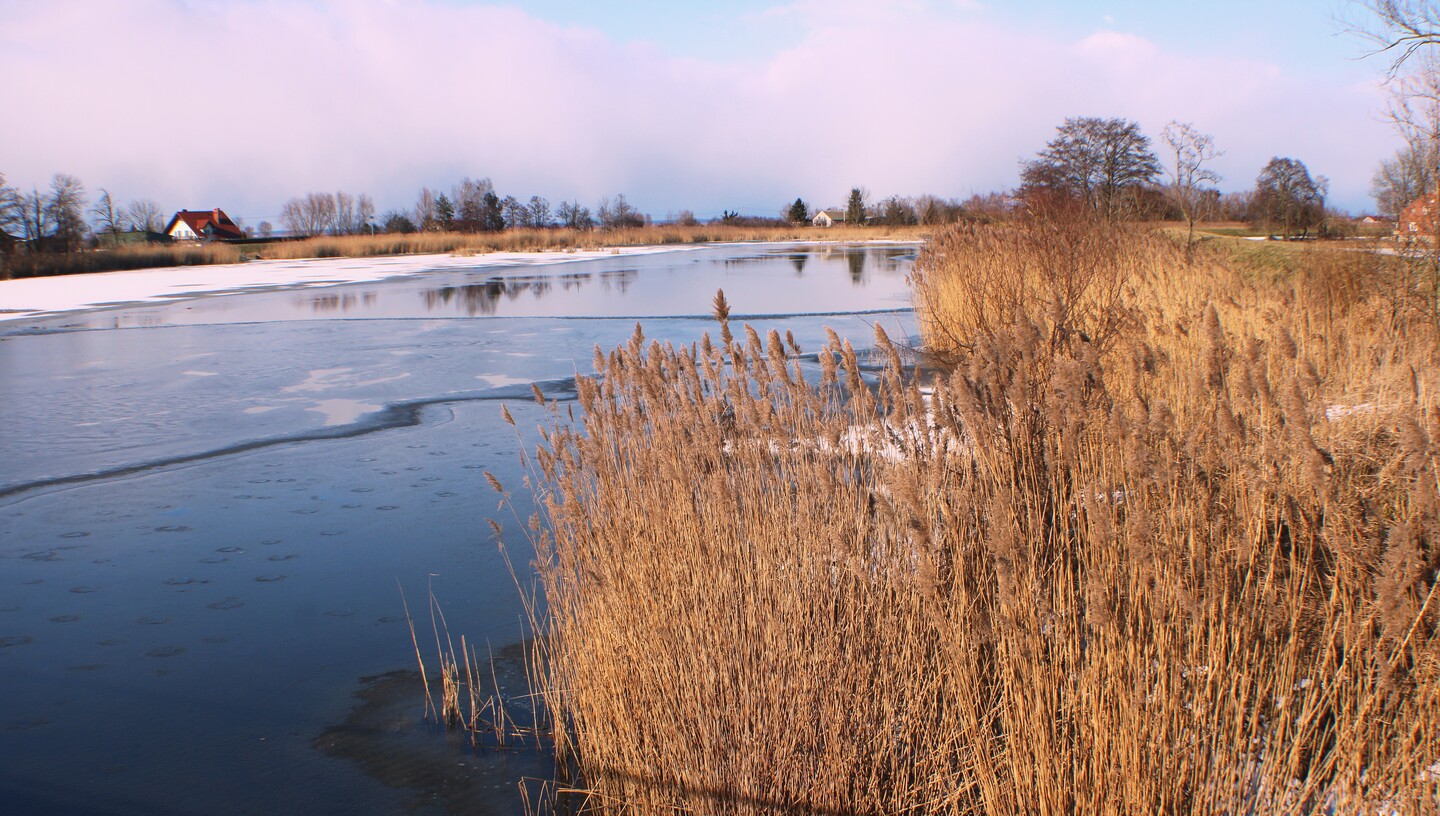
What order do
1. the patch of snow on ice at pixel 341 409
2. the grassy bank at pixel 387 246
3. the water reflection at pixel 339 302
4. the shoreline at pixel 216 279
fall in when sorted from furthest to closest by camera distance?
the grassy bank at pixel 387 246
the shoreline at pixel 216 279
the water reflection at pixel 339 302
the patch of snow on ice at pixel 341 409

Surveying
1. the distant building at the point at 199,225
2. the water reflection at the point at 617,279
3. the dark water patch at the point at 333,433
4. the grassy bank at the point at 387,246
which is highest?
the distant building at the point at 199,225

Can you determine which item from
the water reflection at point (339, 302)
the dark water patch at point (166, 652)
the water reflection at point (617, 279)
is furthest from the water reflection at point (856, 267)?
the dark water patch at point (166, 652)

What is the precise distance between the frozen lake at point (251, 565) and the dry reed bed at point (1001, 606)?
851mm

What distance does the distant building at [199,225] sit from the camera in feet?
275

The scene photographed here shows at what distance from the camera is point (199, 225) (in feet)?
279

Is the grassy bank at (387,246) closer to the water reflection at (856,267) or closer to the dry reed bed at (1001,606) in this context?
the water reflection at (856,267)

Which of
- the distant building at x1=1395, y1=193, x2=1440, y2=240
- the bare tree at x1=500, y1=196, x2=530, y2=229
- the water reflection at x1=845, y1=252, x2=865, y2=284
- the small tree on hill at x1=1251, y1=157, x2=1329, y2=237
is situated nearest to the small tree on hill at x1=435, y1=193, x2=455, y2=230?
the bare tree at x1=500, y1=196, x2=530, y2=229

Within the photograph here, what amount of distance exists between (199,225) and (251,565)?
9383cm

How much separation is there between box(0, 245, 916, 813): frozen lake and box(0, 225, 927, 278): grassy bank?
2294 centimetres

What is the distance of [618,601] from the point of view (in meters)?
3.27

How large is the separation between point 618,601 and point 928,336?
9390 mm

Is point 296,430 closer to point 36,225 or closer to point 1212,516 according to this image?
point 1212,516

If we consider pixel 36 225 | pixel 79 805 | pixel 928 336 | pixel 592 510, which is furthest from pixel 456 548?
pixel 36 225

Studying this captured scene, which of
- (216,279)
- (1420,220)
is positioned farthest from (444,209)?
(1420,220)
